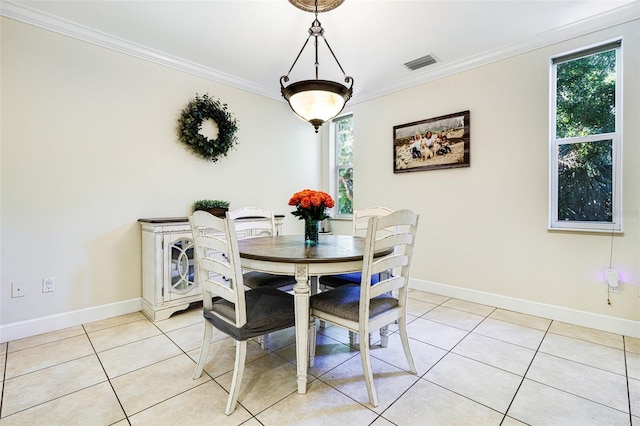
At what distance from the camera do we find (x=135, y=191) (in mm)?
2758

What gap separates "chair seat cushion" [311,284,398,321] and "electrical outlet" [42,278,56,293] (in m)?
2.23

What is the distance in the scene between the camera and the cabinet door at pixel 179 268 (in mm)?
2592

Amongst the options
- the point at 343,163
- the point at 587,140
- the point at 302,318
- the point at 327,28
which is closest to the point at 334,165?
the point at 343,163

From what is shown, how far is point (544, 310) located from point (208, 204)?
3453 mm

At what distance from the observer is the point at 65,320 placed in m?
2.42

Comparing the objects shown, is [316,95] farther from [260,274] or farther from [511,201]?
[511,201]

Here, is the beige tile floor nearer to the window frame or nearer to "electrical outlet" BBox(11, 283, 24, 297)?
"electrical outlet" BBox(11, 283, 24, 297)

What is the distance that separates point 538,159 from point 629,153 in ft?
1.85

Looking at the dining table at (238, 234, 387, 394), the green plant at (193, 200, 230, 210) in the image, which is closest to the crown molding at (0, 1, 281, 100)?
the green plant at (193, 200, 230, 210)

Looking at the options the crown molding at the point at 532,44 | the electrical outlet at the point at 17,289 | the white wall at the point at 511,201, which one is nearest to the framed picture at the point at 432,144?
the white wall at the point at 511,201

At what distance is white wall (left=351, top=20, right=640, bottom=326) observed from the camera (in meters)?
2.24

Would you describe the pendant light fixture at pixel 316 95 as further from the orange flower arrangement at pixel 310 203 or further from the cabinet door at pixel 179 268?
the cabinet door at pixel 179 268

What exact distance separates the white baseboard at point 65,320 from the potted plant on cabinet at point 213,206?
1.07 metres

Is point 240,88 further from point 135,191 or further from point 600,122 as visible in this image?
point 600,122
